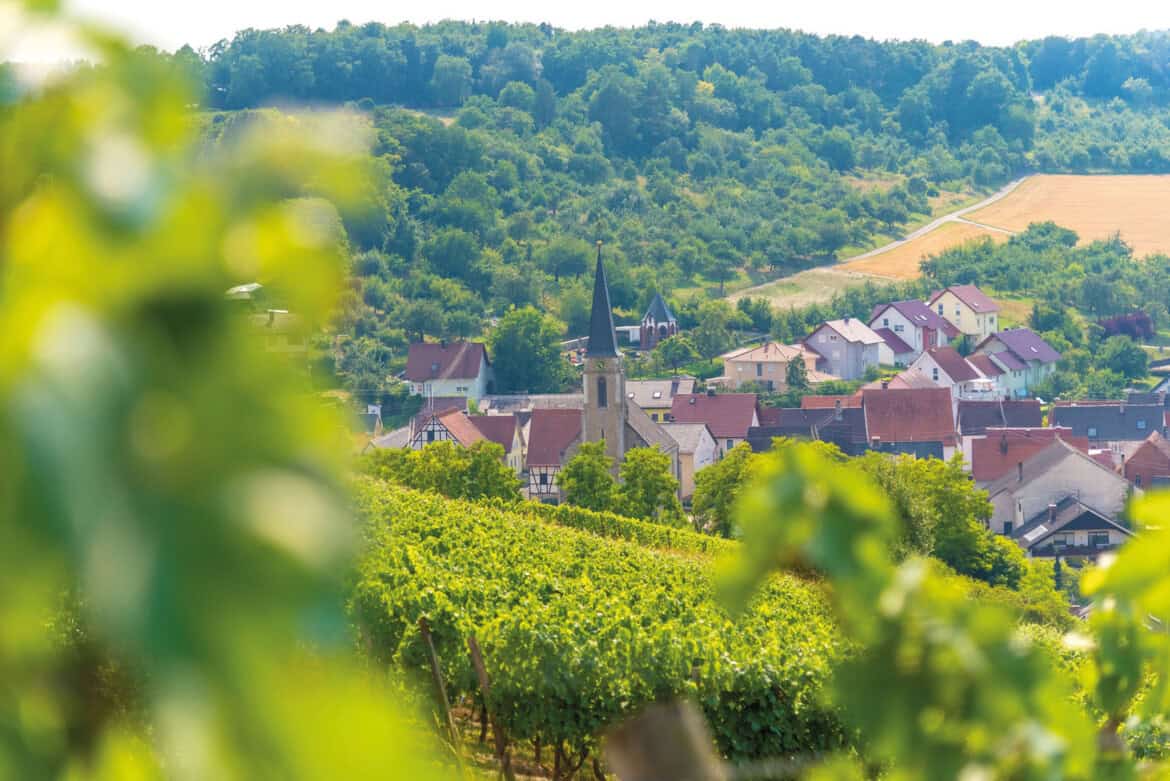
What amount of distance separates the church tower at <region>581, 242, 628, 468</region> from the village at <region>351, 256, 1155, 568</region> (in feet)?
0.21

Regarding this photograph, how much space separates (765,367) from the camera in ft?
266

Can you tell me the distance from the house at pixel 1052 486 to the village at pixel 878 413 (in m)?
0.06

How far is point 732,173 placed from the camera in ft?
402

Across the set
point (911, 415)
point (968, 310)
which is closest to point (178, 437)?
point (911, 415)

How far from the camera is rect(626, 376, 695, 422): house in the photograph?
239ft

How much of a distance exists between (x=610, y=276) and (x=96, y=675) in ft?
319

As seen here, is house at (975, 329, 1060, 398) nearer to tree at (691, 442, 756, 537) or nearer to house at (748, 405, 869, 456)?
house at (748, 405, 869, 456)

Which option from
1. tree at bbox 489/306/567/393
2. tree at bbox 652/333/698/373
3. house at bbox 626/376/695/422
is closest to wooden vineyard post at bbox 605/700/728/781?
house at bbox 626/376/695/422

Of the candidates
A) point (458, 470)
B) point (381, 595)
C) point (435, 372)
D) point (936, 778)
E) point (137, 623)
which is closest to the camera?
point (137, 623)

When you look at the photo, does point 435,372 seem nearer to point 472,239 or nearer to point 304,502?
point 472,239

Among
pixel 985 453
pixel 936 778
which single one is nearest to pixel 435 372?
pixel 985 453

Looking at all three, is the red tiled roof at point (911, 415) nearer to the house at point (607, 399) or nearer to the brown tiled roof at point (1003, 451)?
the brown tiled roof at point (1003, 451)

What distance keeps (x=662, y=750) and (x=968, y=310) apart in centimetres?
9471

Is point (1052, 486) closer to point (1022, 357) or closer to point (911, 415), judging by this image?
point (911, 415)
